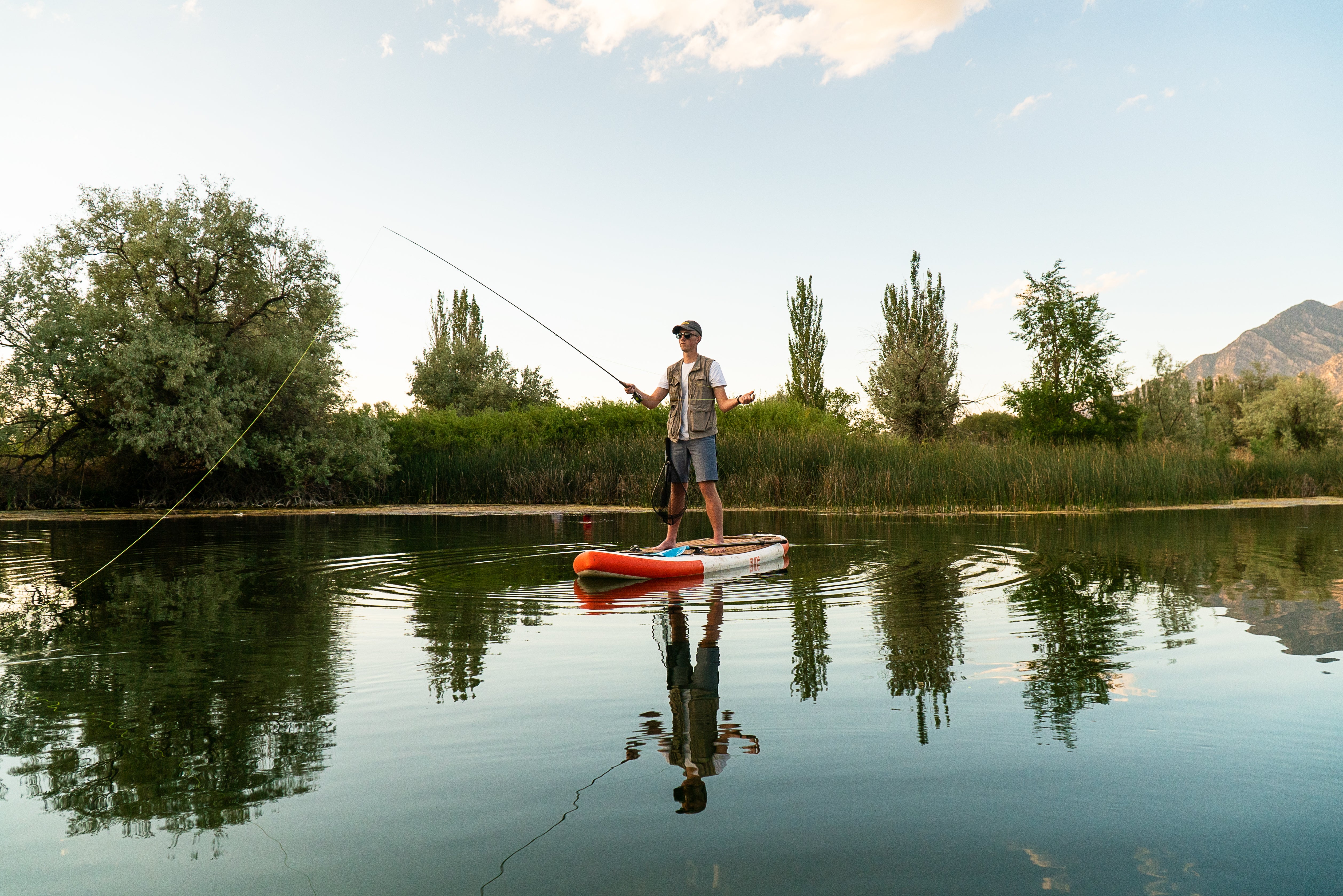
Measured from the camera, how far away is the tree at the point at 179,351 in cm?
2095

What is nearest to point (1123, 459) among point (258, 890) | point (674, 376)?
point (674, 376)

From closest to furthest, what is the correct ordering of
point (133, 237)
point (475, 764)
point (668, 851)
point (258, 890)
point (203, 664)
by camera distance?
point (258, 890)
point (668, 851)
point (475, 764)
point (203, 664)
point (133, 237)

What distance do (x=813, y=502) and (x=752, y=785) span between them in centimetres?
1687

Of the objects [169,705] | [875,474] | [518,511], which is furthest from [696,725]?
[518,511]

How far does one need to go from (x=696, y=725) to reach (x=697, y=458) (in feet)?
18.5

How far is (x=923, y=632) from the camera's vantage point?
17.9 ft

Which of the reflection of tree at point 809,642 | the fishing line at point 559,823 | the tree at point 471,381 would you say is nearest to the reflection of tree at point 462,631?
the fishing line at point 559,823

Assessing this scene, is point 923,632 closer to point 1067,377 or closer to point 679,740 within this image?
point 679,740

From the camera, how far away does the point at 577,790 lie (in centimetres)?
282

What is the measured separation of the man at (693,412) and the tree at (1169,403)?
143 feet

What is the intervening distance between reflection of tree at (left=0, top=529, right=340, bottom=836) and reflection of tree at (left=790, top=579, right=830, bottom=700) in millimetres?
2044

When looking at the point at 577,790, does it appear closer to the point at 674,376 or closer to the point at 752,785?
the point at 752,785

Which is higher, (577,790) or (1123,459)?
(1123,459)

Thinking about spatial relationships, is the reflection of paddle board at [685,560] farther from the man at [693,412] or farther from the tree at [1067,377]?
the tree at [1067,377]
